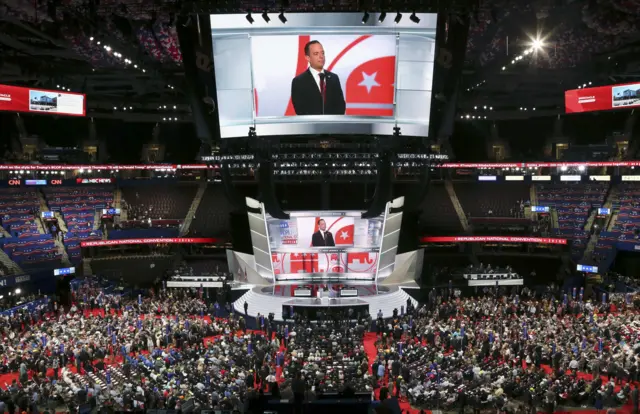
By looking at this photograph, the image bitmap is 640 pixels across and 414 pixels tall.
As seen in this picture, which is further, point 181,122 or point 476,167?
point 181,122

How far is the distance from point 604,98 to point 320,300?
2104 centimetres

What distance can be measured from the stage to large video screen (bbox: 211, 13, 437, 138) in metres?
9.91

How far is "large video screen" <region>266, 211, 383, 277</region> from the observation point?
33531 millimetres

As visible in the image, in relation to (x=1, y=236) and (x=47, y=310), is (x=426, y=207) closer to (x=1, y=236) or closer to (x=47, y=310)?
(x=47, y=310)

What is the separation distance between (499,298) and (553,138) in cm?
2030

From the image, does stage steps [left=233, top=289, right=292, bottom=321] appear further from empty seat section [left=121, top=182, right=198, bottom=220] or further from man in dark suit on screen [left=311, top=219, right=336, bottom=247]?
empty seat section [left=121, top=182, right=198, bottom=220]

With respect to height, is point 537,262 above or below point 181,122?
below

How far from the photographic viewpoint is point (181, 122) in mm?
47656

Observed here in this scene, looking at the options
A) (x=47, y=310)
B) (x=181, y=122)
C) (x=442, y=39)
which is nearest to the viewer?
(x=442, y=39)

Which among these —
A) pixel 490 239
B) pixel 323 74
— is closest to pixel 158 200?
pixel 323 74

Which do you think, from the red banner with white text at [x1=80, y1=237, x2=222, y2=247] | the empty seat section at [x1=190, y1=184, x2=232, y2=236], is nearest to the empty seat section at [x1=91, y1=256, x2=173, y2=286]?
the red banner with white text at [x1=80, y1=237, x2=222, y2=247]

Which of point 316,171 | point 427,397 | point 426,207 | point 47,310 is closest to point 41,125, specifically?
point 47,310

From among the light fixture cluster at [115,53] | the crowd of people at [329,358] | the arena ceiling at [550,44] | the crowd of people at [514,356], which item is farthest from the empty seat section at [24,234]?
the arena ceiling at [550,44]

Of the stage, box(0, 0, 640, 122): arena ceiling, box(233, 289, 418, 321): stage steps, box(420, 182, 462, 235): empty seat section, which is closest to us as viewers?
box(0, 0, 640, 122): arena ceiling
